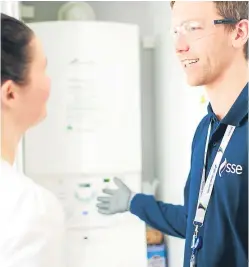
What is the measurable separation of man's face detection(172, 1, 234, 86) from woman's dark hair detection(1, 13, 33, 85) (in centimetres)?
31

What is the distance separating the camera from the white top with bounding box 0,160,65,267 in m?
0.59

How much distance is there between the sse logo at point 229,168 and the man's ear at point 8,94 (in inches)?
16.1

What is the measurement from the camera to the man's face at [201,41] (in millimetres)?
689

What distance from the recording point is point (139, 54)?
940mm

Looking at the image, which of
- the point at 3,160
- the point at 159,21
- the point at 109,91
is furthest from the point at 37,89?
the point at 159,21

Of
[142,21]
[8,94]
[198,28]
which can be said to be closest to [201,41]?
[198,28]

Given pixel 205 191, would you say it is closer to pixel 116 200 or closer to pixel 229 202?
pixel 229 202

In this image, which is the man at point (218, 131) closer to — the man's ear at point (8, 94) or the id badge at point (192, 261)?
the id badge at point (192, 261)

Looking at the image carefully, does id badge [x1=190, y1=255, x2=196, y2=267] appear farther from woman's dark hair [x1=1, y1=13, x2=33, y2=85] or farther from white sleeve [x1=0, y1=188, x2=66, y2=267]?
woman's dark hair [x1=1, y1=13, x2=33, y2=85]

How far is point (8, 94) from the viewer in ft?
2.09

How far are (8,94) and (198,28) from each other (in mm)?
390

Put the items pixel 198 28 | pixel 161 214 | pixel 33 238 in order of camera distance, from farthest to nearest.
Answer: pixel 161 214
pixel 198 28
pixel 33 238

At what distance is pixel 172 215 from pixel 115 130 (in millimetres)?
262

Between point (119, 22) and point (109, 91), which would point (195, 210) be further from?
point (119, 22)
